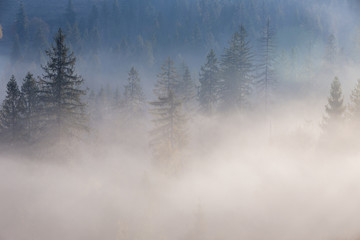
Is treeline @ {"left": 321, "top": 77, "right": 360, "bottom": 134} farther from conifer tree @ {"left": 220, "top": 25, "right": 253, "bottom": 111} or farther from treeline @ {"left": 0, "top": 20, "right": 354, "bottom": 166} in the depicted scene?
conifer tree @ {"left": 220, "top": 25, "right": 253, "bottom": 111}

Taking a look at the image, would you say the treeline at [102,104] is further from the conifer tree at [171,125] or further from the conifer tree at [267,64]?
the conifer tree at [267,64]

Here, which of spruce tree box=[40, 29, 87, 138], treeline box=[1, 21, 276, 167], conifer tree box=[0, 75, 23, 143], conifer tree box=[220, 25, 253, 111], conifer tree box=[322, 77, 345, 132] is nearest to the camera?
spruce tree box=[40, 29, 87, 138]

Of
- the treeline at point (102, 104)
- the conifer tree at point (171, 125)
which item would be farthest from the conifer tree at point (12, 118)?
the conifer tree at point (171, 125)

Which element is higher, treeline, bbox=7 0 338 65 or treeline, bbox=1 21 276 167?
treeline, bbox=7 0 338 65

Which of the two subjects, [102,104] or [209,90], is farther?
[102,104]

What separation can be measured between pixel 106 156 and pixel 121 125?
4.79m

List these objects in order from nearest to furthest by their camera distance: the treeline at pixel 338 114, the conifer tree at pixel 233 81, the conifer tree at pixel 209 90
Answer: the treeline at pixel 338 114 → the conifer tree at pixel 233 81 → the conifer tree at pixel 209 90

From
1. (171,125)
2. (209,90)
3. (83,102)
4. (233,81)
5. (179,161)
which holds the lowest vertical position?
(179,161)

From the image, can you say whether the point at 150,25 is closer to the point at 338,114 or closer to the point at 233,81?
the point at 233,81

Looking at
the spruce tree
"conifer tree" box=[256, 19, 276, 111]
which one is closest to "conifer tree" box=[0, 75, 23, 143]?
the spruce tree

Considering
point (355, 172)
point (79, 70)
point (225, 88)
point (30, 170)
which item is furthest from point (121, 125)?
point (79, 70)

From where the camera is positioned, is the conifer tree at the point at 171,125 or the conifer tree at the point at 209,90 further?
the conifer tree at the point at 209,90

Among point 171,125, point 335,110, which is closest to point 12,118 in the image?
point 171,125

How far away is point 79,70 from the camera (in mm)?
82188
